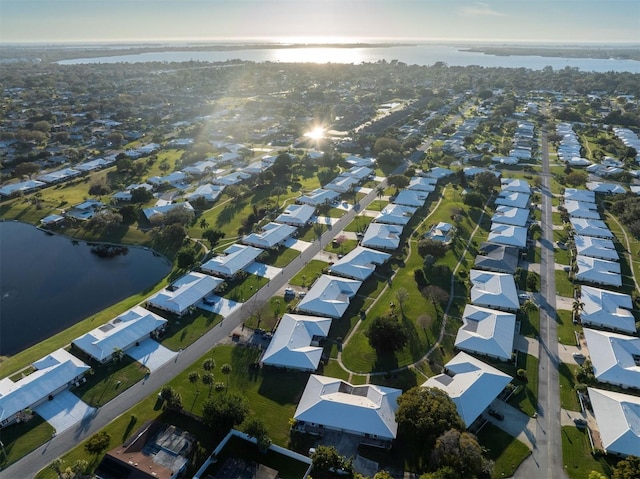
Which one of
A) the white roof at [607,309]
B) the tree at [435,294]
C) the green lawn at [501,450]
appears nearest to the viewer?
the green lawn at [501,450]

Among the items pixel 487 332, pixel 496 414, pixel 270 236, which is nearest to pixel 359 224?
pixel 270 236

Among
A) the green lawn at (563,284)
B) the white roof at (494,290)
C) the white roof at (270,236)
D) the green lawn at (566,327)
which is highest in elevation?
the white roof at (270,236)

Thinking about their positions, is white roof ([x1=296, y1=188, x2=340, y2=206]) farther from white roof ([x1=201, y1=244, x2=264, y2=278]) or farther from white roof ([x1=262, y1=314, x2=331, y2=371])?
white roof ([x1=262, y1=314, x2=331, y2=371])

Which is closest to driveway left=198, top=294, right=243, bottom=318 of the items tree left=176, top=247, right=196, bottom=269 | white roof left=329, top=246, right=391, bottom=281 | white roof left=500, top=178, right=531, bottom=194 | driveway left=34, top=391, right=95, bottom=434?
tree left=176, top=247, right=196, bottom=269

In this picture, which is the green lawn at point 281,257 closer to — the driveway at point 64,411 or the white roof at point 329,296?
the white roof at point 329,296

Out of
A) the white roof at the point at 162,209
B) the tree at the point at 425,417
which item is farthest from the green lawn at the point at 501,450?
the white roof at the point at 162,209

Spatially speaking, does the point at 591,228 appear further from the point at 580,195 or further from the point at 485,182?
the point at 485,182
